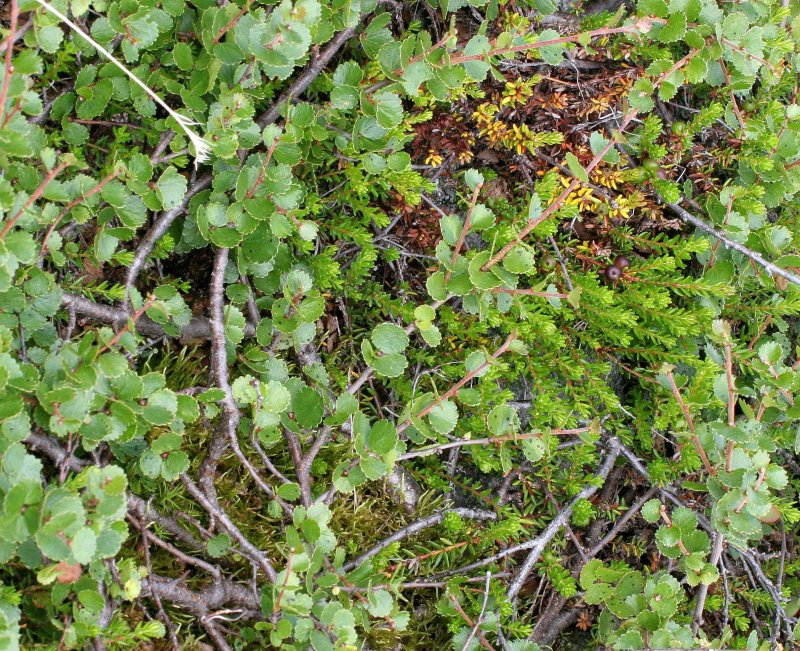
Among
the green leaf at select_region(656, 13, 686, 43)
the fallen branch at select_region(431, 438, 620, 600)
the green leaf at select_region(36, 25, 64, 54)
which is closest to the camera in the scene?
the green leaf at select_region(36, 25, 64, 54)

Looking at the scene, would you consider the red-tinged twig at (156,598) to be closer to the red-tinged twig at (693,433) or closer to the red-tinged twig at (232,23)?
the red-tinged twig at (232,23)

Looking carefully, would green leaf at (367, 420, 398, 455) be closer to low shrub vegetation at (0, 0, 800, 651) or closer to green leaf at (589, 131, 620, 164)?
low shrub vegetation at (0, 0, 800, 651)

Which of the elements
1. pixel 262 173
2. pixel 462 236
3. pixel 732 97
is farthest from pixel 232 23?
pixel 732 97

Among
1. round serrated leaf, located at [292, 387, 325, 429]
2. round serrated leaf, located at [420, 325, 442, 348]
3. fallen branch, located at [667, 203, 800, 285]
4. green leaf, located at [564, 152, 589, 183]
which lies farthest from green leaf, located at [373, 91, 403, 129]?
fallen branch, located at [667, 203, 800, 285]

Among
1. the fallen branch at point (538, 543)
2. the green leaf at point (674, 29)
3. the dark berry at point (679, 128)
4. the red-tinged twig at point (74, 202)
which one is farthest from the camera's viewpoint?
the dark berry at point (679, 128)

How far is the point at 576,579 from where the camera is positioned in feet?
10.2

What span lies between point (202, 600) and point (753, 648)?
1.99 meters

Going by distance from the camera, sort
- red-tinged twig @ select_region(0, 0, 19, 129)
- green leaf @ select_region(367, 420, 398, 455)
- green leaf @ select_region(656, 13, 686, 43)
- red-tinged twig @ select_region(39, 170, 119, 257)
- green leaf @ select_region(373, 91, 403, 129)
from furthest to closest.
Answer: green leaf @ select_region(656, 13, 686, 43) → green leaf @ select_region(373, 91, 403, 129) → green leaf @ select_region(367, 420, 398, 455) → red-tinged twig @ select_region(39, 170, 119, 257) → red-tinged twig @ select_region(0, 0, 19, 129)

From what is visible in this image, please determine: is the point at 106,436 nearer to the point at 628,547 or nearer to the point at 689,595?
the point at 628,547

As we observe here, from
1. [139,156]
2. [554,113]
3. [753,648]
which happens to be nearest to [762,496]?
[753,648]

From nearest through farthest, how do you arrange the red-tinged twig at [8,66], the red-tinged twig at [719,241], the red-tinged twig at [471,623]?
the red-tinged twig at [8,66] → the red-tinged twig at [471,623] → the red-tinged twig at [719,241]

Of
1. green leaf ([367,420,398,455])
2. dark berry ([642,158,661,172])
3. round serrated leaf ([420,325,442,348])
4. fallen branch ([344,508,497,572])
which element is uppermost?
dark berry ([642,158,661,172])

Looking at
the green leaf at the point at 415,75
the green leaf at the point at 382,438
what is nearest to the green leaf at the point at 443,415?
the green leaf at the point at 382,438

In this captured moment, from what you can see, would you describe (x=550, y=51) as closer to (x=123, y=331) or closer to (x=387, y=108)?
(x=387, y=108)
